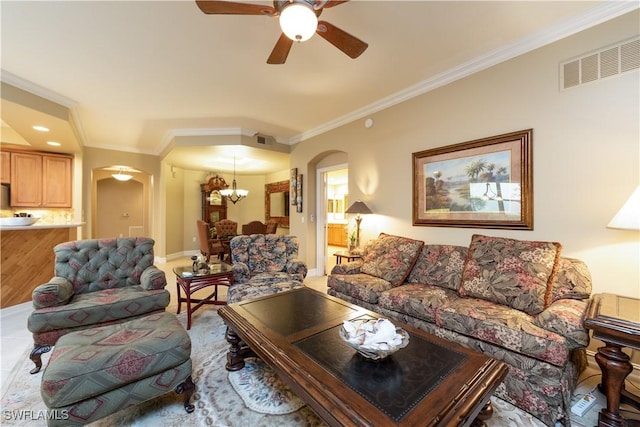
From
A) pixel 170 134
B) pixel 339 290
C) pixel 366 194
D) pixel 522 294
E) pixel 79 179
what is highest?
pixel 170 134

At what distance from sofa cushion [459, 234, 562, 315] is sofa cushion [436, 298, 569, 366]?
98 millimetres

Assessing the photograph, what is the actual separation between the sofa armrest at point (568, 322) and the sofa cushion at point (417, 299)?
663 mm

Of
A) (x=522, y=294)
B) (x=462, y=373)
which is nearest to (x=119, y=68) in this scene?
(x=462, y=373)

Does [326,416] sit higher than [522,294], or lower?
lower

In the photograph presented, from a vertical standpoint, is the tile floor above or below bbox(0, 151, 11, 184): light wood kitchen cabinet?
below

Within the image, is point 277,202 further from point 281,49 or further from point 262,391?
point 262,391

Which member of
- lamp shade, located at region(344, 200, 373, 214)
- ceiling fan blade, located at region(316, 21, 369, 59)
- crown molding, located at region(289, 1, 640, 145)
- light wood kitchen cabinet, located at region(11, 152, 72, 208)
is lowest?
lamp shade, located at region(344, 200, 373, 214)

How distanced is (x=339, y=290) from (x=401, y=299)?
81cm

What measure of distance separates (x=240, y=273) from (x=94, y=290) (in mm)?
1406

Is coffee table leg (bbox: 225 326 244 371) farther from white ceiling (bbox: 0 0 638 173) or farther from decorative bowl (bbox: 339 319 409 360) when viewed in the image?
white ceiling (bbox: 0 0 638 173)

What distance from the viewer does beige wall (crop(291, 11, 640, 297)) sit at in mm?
1987

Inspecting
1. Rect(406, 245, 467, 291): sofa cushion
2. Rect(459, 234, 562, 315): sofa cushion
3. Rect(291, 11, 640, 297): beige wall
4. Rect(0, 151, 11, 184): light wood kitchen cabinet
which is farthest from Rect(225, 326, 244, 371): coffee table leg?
Rect(0, 151, 11, 184): light wood kitchen cabinet

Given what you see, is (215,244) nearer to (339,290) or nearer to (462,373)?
(339,290)

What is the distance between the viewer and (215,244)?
19.3 feet
